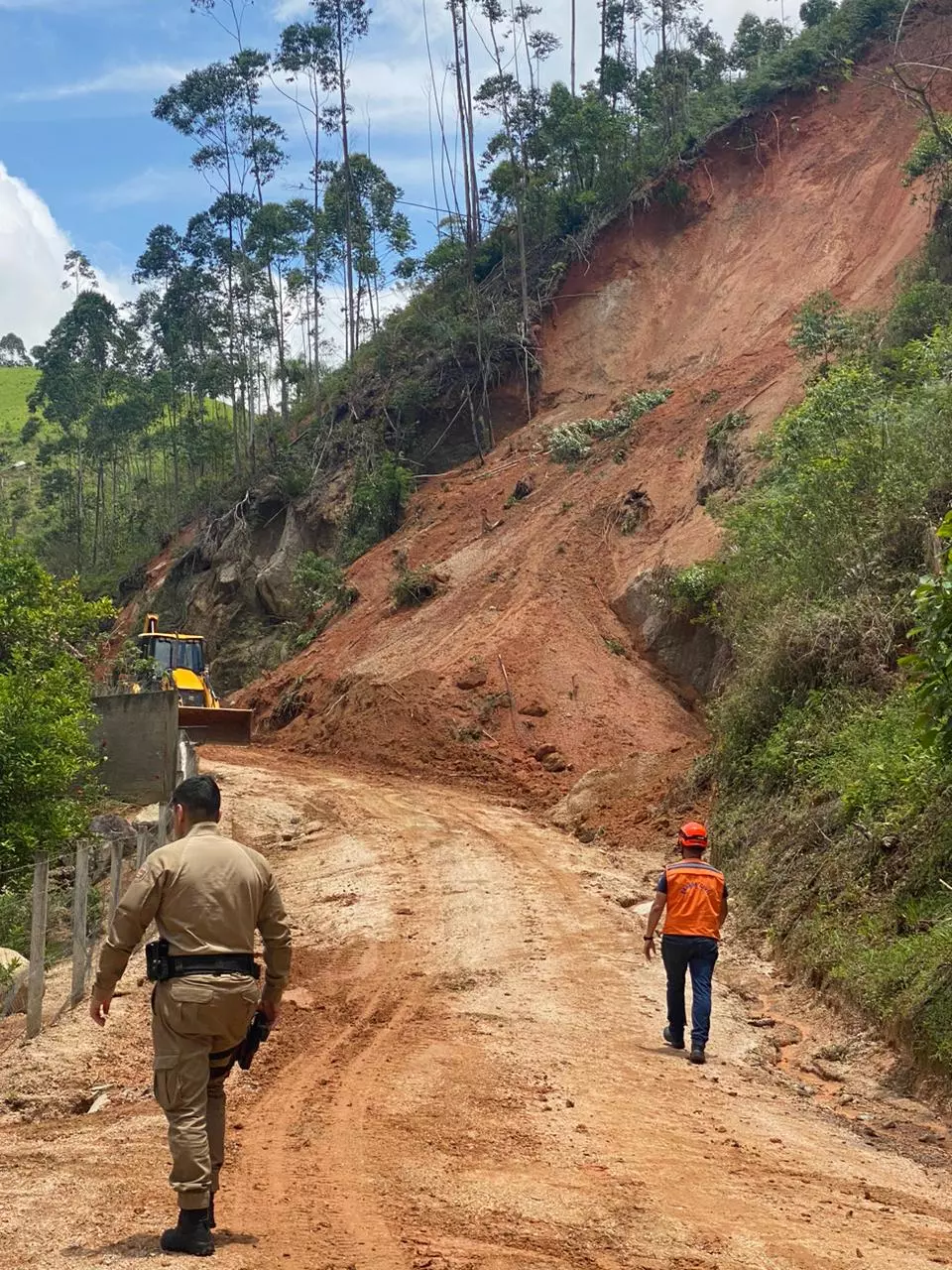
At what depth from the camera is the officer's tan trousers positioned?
4836 mm

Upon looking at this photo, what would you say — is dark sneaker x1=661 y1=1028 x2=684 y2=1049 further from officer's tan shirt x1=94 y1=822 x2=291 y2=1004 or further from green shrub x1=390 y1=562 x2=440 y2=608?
green shrub x1=390 y1=562 x2=440 y2=608

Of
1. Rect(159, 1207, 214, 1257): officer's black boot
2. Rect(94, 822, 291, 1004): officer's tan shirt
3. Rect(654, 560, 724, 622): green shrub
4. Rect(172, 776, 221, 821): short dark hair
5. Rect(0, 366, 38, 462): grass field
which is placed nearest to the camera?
Rect(159, 1207, 214, 1257): officer's black boot

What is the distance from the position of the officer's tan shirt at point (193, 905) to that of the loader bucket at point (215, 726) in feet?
69.3

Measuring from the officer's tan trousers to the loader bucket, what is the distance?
21280 mm

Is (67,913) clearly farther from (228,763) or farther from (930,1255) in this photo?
(930,1255)

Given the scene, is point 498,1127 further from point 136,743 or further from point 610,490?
point 610,490

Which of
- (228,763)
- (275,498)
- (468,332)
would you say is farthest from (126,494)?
(228,763)

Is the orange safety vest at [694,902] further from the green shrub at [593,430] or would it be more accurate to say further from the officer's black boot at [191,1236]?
the green shrub at [593,430]

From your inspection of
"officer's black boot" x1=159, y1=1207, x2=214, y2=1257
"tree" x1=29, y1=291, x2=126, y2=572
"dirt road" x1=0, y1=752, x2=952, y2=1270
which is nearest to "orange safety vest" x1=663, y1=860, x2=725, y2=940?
"dirt road" x1=0, y1=752, x2=952, y2=1270

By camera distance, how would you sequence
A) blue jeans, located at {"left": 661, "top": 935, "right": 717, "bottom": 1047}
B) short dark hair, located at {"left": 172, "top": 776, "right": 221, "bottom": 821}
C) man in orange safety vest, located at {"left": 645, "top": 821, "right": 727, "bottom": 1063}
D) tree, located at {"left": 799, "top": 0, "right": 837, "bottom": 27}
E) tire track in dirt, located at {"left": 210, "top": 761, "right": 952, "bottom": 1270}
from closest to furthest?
tire track in dirt, located at {"left": 210, "top": 761, "right": 952, "bottom": 1270}, short dark hair, located at {"left": 172, "top": 776, "right": 221, "bottom": 821}, blue jeans, located at {"left": 661, "top": 935, "right": 717, "bottom": 1047}, man in orange safety vest, located at {"left": 645, "top": 821, "right": 727, "bottom": 1063}, tree, located at {"left": 799, "top": 0, "right": 837, "bottom": 27}

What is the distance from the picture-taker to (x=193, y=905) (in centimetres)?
513

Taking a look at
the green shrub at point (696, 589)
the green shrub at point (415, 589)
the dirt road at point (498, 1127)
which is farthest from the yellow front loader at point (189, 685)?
the dirt road at point (498, 1127)

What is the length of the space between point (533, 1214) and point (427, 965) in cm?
Result: 605

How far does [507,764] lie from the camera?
22594 millimetres
